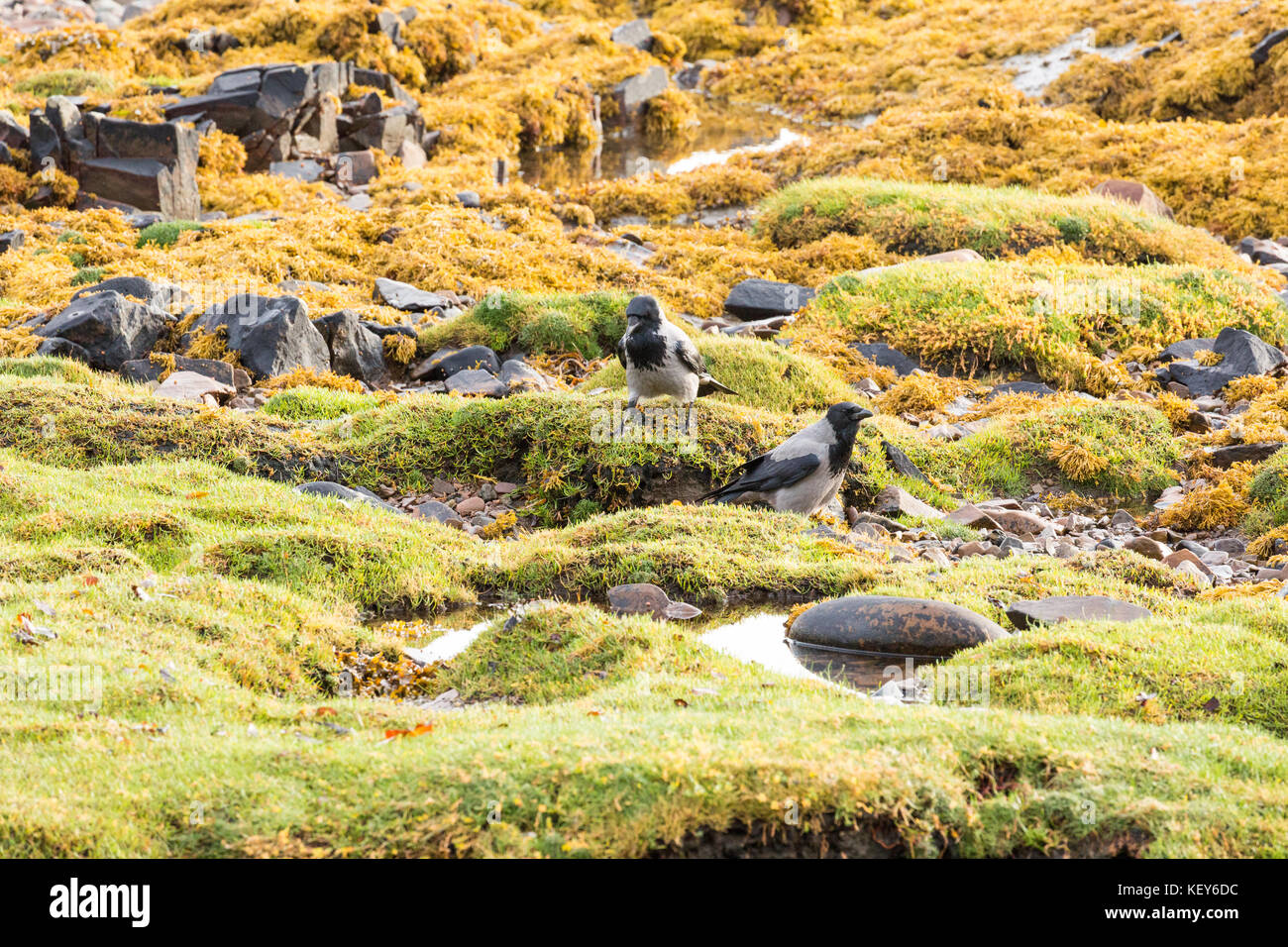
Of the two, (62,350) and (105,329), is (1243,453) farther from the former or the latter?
(62,350)

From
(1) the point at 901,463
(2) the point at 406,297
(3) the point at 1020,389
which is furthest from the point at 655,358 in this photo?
(2) the point at 406,297

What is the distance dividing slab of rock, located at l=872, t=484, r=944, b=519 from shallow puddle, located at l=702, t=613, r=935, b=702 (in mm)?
3192

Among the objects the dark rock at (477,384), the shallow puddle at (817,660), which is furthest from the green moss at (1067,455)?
the shallow puddle at (817,660)

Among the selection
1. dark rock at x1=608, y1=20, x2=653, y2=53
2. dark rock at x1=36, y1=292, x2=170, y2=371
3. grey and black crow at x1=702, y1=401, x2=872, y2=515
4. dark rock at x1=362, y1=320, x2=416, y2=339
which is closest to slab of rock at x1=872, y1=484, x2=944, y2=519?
grey and black crow at x1=702, y1=401, x2=872, y2=515

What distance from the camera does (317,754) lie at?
5.38 m

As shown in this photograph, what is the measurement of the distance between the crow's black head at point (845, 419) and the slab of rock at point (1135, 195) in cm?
1460

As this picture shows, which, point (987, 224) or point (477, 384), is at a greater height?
point (987, 224)

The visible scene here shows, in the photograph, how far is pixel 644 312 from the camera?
11578 millimetres

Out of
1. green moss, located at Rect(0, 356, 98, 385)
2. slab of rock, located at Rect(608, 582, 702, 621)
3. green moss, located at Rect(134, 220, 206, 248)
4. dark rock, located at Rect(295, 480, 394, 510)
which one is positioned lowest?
slab of rock, located at Rect(608, 582, 702, 621)

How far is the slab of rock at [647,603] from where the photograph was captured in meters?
8.76

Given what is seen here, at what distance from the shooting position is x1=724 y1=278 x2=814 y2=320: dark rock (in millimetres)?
18609

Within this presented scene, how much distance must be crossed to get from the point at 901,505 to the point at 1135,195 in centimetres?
1458

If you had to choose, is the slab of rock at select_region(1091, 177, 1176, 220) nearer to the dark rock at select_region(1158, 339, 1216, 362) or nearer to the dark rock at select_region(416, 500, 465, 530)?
the dark rock at select_region(1158, 339, 1216, 362)
